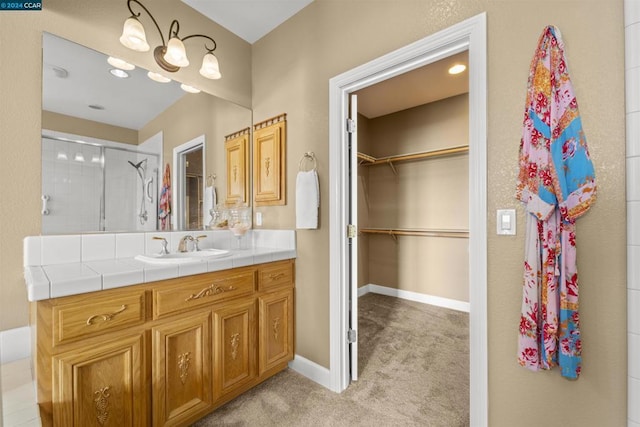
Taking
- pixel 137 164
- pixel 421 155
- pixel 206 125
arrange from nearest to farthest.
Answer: pixel 137 164
pixel 206 125
pixel 421 155

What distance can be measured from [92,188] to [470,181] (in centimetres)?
210

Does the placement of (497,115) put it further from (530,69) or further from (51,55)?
(51,55)

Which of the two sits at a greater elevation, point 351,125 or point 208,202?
point 351,125

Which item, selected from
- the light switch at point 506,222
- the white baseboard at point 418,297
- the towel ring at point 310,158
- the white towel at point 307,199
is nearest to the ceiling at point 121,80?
the towel ring at point 310,158

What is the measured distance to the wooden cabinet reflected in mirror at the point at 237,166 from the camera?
2330 mm

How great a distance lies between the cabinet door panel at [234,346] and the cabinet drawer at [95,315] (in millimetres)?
422

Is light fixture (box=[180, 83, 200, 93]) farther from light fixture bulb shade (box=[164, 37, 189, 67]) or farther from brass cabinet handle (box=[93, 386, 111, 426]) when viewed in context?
brass cabinet handle (box=[93, 386, 111, 426])

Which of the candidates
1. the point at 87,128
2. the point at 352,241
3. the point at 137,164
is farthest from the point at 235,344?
the point at 87,128

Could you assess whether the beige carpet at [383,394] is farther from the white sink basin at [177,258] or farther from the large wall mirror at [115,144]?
the large wall mirror at [115,144]

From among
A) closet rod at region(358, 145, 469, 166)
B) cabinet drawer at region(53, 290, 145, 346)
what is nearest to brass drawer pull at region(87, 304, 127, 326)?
cabinet drawer at region(53, 290, 145, 346)

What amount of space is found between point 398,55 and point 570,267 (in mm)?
1323

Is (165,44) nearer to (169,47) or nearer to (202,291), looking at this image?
(169,47)

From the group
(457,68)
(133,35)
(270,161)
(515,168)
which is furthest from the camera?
(457,68)

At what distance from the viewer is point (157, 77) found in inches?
75.5
